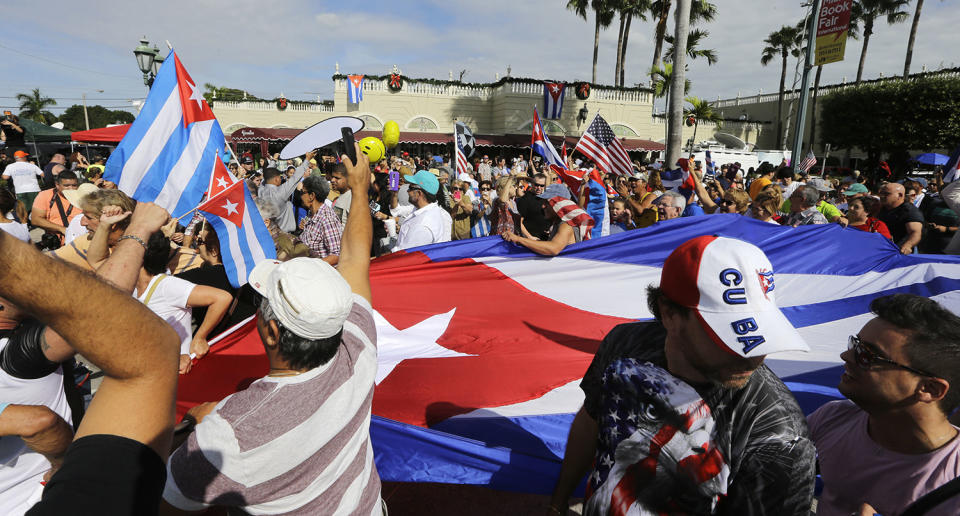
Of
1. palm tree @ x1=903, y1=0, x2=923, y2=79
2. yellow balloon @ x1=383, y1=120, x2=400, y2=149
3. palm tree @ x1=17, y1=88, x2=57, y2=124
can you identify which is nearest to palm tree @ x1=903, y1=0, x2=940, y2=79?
palm tree @ x1=903, y1=0, x2=923, y2=79

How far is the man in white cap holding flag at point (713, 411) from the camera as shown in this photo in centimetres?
112

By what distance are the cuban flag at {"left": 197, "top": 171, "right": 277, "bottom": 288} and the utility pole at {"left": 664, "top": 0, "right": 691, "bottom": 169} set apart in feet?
38.5

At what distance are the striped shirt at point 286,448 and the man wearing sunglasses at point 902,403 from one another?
1.55 metres

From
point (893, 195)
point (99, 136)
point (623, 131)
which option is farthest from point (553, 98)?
point (893, 195)

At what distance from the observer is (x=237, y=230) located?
330 cm

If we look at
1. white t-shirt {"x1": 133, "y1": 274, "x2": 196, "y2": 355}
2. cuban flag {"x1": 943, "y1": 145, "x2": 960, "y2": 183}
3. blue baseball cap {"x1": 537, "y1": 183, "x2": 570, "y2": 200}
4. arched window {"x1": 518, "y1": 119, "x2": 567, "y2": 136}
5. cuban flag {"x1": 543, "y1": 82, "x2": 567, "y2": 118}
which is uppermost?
cuban flag {"x1": 543, "y1": 82, "x2": 567, "y2": 118}

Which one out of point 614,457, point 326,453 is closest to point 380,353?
point 326,453

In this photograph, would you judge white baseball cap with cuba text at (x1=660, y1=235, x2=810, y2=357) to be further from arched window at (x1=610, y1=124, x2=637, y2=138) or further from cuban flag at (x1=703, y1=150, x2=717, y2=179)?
arched window at (x1=610, y1=124, x2=637, y2=138)

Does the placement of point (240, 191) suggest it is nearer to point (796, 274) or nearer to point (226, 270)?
point (226, 270)

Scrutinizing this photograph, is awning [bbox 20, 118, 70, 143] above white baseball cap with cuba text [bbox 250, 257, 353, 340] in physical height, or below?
above

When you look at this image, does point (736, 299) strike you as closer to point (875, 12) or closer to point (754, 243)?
point (754, 243)

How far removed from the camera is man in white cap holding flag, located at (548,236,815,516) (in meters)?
1.12

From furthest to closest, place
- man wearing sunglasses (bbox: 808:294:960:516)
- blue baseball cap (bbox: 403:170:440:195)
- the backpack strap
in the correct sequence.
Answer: blue baseball cap (bbox: 403:170:440:195)
the backpack strap
man wearing sunglasses (bbox: 808:294:960:516)

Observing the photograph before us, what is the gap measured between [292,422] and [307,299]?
322mm
